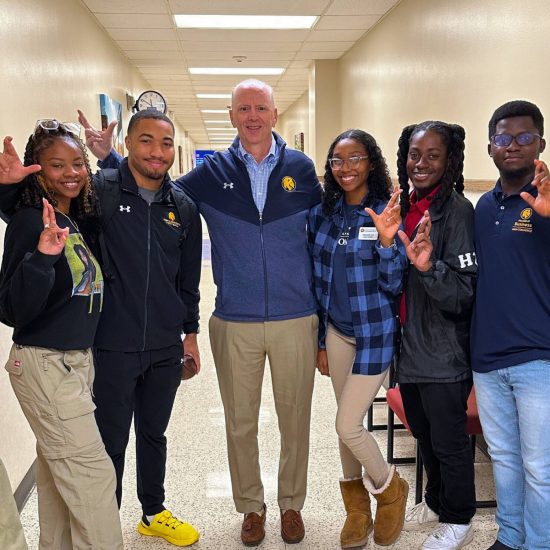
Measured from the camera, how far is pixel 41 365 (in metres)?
1.74

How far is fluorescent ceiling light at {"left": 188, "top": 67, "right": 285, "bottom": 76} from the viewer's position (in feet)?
27.2

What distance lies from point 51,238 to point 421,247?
1186 mm

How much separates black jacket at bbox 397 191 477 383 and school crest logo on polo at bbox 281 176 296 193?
0.56m

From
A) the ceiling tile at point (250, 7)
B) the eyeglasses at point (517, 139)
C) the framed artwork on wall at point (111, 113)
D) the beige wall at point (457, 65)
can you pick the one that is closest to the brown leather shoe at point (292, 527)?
the eyeglasses at point (517, 139)

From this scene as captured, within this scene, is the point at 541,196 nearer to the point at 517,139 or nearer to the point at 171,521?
the point at 517,139

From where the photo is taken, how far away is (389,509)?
229 centimetres

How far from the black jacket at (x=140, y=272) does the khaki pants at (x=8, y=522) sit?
0.99 m

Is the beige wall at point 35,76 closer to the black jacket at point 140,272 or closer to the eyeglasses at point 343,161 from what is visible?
the black jacket at point 140,272

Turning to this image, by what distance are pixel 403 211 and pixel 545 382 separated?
2.56ft

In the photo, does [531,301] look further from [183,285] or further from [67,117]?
[67,117]

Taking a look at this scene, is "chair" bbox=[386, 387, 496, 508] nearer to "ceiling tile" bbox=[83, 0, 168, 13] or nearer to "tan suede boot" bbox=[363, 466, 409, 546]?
"tan suede boot" bbox=[363, 466, 409, 546]

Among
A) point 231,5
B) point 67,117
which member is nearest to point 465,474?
point 67,117

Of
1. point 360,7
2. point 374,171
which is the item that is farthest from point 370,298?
point 360,7

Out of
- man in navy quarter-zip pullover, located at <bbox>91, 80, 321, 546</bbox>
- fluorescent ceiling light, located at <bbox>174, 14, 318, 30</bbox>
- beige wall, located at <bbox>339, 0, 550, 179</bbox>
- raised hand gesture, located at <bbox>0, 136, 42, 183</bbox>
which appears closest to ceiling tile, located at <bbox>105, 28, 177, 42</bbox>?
fluorescent ceiling light, located at <bbox>174, 14, 318, 30</bbox>
